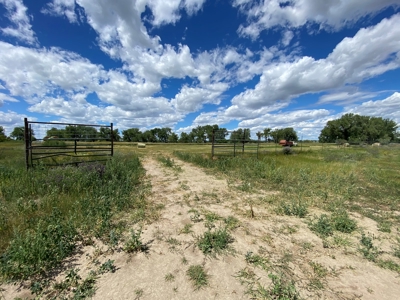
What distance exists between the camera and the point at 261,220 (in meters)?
3.74

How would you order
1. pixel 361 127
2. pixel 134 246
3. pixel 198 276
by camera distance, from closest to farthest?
pixel 198 276 → pixel 134 246 → pixel 361 127

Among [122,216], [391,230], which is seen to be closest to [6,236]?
[122,216]

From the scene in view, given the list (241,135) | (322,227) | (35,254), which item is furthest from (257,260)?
(241,135)

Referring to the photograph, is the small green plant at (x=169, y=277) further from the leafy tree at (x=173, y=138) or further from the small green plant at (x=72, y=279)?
the leafy tree at (x=173, y=138)

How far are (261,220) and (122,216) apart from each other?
2.97m

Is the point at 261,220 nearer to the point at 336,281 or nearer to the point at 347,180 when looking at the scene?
the point at 336,281

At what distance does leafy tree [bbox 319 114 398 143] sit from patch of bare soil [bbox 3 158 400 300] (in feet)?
211

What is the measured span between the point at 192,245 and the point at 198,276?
665 mm

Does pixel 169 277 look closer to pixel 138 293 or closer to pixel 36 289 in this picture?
pixel 138 293

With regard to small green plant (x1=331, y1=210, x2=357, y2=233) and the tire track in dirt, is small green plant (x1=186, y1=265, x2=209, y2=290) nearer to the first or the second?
the tire track in dirt

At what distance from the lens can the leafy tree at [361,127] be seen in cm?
5316

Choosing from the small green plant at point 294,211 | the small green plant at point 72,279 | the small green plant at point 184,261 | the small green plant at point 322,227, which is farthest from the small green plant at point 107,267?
the small green plant at point 294,211

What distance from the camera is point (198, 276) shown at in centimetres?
217

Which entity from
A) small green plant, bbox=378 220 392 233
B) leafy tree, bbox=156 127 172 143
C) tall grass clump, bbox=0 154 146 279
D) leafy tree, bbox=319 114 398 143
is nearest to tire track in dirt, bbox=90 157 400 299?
tall grass clump, bbox=0 154 146 279
